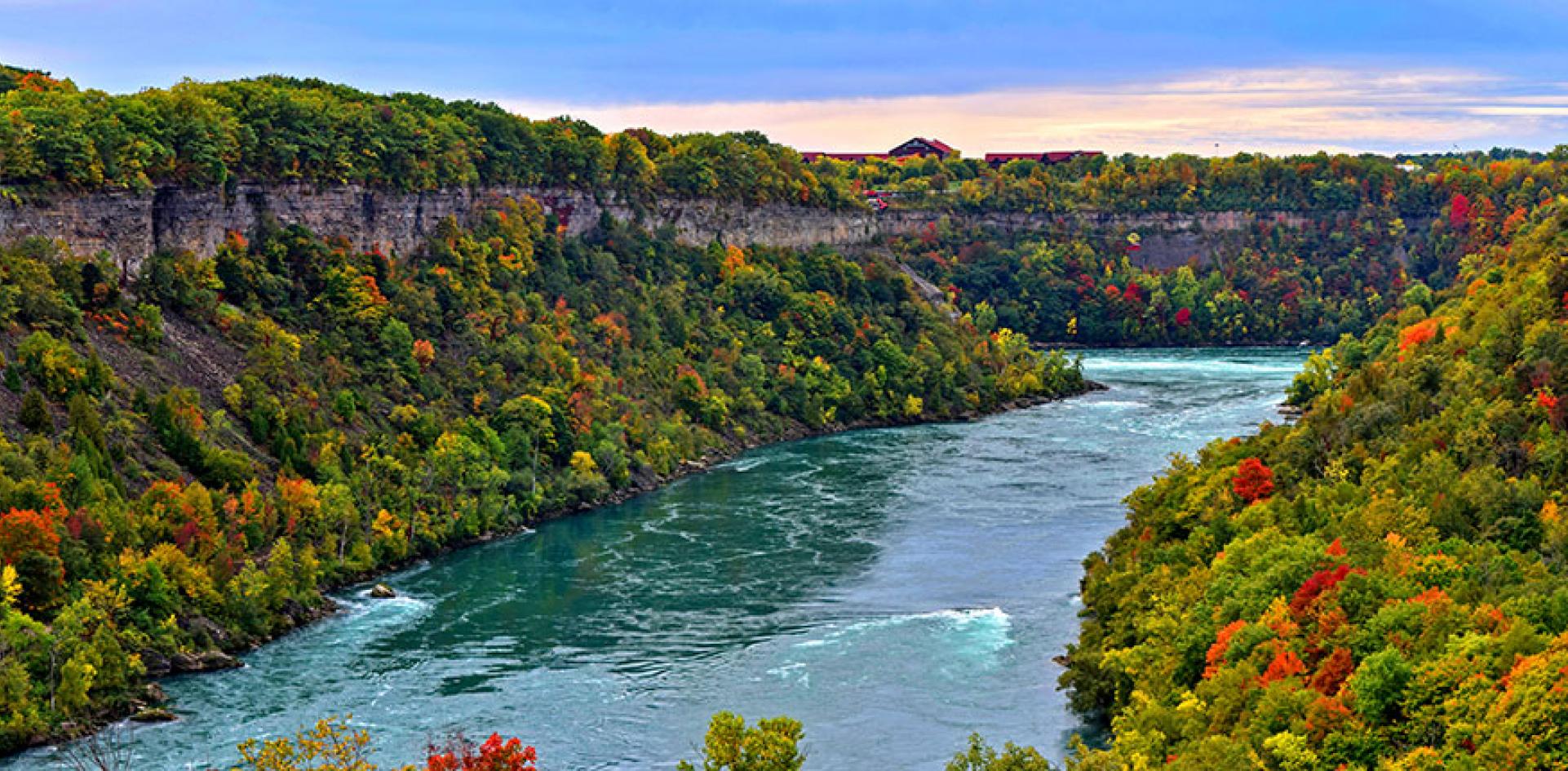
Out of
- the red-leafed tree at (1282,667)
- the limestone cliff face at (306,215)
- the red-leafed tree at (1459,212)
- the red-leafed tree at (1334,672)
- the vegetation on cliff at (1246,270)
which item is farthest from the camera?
the red-leafed tree at (1459,212)

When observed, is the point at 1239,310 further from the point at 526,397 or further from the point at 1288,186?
the point at 526,397

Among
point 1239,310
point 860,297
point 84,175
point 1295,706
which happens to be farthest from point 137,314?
point 1239,310

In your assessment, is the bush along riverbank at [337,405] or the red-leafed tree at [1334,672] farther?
the bush along riverbank at [337,405]

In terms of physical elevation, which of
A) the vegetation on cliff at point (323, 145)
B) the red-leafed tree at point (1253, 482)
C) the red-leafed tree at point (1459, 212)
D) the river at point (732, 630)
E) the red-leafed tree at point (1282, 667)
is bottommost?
the river at point (732, 630)

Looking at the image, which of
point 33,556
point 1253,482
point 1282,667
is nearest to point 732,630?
point 1253,482

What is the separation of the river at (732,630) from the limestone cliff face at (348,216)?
19075 millimetres

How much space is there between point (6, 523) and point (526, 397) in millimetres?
32658

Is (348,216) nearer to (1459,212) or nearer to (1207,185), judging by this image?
(1207,185)

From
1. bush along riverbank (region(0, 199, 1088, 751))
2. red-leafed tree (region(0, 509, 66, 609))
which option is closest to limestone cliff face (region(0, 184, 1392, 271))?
bush along riverbank (region(0, 199, 1088, 751))

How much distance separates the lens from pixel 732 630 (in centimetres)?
6081

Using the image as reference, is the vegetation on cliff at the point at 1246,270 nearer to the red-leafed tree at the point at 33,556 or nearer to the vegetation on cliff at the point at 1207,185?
the vegetation on cliff at the point at 1207,185

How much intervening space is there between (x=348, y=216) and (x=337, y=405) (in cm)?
1646

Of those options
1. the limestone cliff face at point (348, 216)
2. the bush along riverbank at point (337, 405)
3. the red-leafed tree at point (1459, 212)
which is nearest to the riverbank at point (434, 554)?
the bush along riverbank at point (337, 405)

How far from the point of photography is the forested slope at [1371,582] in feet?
126
